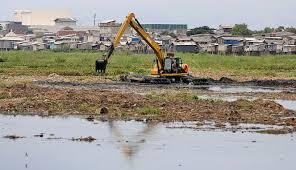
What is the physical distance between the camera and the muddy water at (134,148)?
17438 millimetres

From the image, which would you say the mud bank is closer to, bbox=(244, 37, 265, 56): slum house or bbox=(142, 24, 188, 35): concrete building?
bbox=(244, 37, 265, 56): slum house

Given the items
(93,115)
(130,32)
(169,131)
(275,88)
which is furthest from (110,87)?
(130,32)

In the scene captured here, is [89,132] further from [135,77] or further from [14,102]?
[135,77]

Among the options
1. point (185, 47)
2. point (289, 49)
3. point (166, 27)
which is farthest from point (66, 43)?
point (166, 27)

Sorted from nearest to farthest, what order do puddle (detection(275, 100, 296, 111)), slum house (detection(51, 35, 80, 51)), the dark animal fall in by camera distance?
puddle (detection(275, 100, 296, 111)), the dark animal, slum house (detection(51, 35, 80, 51))

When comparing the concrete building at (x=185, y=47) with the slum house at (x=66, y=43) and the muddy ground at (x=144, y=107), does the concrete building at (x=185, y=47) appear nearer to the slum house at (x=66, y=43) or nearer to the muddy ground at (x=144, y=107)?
the slum house at (x=66, y=43)

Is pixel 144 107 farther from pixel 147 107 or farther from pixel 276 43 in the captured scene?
pixel 276 43

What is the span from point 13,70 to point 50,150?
1396 inches

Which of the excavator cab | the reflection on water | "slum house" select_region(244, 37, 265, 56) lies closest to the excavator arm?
the excavator cab

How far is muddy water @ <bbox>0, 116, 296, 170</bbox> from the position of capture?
17.4m

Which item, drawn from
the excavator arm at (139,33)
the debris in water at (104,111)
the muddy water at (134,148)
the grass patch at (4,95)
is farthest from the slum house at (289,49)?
the muddy water at (134,148)

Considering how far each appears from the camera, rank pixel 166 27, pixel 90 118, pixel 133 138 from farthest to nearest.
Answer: pixel 166 27 < pixel 90 118 < pixel 133 138

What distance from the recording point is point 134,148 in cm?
1972

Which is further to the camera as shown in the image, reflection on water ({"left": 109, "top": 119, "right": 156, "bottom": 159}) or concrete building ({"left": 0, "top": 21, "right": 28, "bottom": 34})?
concrete building ({"left": 0, "top": 21, "right": 28, "bottom": 34})
